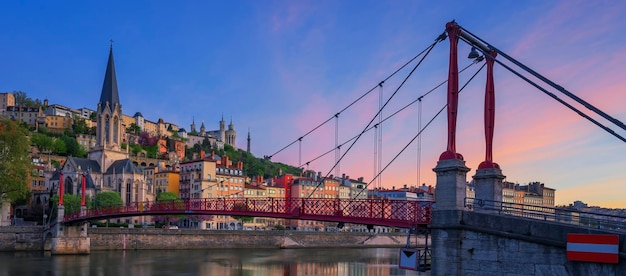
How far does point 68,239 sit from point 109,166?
178 ft

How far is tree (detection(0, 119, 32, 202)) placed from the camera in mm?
60719

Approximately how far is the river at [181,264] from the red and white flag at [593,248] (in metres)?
22.4

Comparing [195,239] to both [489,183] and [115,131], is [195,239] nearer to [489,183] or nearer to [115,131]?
[489,183]

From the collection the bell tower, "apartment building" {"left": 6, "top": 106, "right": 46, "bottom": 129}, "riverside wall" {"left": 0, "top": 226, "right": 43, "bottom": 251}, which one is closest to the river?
"riverside wall" {"left": 0, "top": 226, "right": 43, "bottom": 251}

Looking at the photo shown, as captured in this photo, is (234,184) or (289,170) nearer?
(234,184)

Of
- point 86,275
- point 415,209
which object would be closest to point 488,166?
point 415,209

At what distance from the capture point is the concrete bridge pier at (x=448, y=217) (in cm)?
1828

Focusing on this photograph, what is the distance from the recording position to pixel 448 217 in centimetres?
1845

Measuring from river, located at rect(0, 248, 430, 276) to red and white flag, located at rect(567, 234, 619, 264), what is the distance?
22381 millimetres

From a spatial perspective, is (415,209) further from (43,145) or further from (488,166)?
(43,145)

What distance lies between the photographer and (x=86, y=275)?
4006 cm

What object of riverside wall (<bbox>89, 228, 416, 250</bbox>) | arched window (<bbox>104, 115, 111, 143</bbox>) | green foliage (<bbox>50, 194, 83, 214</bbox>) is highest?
arched window (<bbox>104, 115, 111, 143</bbox>)

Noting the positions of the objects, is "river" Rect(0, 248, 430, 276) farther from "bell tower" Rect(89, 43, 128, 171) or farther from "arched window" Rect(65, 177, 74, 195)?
"bell tower" Rect(89, 43, 128, 171)

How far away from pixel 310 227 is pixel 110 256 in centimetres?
5704
